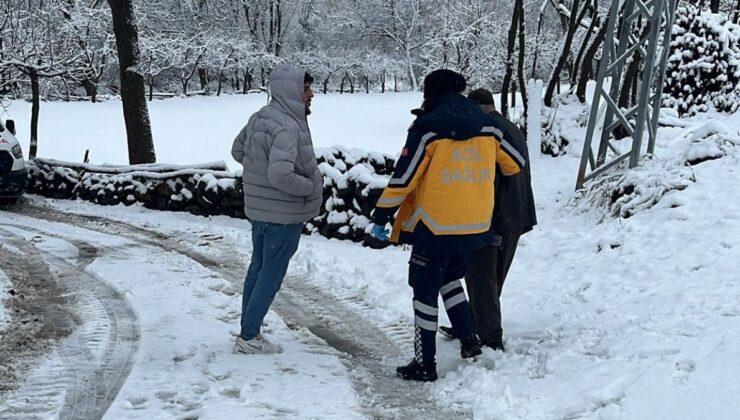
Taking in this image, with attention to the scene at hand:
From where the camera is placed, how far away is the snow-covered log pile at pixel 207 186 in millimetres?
9211

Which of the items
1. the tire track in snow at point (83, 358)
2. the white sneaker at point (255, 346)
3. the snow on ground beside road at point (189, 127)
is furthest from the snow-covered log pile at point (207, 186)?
the snow on ground beside road at point (189, 127)

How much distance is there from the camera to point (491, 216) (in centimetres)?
456

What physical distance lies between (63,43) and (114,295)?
516 inches

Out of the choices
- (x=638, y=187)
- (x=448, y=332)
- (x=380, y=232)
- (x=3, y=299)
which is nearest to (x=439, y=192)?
(x=380, y=232)

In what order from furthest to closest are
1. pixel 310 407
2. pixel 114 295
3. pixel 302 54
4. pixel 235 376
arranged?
pixel 302 54, pixel 114 295, pixel 235 376, pixel 310 407

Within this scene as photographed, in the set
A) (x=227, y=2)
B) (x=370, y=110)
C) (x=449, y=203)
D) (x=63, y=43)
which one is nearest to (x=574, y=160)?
(x=449, y=203)

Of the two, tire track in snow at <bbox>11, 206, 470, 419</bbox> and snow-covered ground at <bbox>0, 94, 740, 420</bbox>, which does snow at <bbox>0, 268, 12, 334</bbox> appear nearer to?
Answer: snow-covered ground at <bbox>0, 94, 740, 420</bbox>

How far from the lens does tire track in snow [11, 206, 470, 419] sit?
416 cm

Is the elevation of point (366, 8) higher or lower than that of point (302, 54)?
higher

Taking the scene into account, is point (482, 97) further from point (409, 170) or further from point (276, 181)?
point (276, 181)

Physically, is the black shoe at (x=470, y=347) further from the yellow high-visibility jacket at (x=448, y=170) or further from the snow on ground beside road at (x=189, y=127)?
the snow on ground beside road at (x=189, y=127)

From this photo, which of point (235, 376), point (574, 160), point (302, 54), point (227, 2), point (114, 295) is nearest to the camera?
point (235, 376)

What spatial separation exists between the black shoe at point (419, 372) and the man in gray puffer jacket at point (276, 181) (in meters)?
1.06

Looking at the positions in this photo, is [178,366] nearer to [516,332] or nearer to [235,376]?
[235,376]
